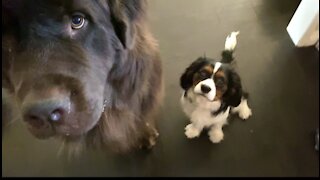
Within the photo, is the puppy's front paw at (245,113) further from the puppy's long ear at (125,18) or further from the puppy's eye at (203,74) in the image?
the puppy's long ear at (125,18)

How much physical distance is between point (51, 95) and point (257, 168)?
95cm

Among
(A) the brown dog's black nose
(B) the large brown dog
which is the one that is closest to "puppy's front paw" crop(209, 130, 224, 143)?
(B) the large brown dog

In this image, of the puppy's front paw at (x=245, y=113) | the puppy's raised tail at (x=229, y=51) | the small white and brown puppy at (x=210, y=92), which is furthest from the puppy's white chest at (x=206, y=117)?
the puppy's raised tail at (x=229, y=51)

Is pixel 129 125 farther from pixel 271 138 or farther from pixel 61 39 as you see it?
pixel 271 138

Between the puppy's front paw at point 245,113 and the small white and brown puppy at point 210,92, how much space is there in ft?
0.31

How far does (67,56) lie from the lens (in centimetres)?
102

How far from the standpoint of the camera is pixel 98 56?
3.51ft

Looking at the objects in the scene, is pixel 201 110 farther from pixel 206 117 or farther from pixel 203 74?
pixel 203 74

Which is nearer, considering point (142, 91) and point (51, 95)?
point (51, 95)

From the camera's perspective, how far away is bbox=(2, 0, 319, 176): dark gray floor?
1.60 metres

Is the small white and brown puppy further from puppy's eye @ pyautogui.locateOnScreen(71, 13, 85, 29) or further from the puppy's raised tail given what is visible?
puppy's eye @ pyautogui.locateOnScreen(71, 13, 85, 29)

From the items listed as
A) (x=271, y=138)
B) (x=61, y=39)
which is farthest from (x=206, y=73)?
(x=61, y=39)

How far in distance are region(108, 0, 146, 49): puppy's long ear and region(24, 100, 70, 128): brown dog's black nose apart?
0.26m

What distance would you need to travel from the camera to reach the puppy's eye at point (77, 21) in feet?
3.28
